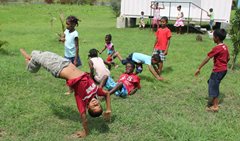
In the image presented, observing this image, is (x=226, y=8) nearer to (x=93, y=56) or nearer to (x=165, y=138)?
(x=93, y=56)

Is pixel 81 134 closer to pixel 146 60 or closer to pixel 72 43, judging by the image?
pixel 72 43

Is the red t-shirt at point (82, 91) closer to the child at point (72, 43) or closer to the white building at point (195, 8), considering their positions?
the child at point (72, 43)

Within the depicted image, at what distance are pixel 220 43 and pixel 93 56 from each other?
8.08 ft

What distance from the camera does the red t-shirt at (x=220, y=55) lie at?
588 cm

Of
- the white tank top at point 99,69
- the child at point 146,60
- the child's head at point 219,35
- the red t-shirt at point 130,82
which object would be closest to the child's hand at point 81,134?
the white tank top at point 99,69

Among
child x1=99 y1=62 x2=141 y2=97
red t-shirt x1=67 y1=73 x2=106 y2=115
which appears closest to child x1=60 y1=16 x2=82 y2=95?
child x1=99 y1=62 x2=141 y2=97

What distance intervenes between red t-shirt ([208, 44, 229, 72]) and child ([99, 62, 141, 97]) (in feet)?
5.78

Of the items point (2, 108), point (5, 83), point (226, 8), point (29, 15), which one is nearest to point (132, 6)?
point (226, 8)

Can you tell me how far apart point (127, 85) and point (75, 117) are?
1.71 m

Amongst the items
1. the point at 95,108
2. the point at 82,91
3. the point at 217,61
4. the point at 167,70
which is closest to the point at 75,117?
the point at 82,91

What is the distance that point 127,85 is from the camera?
691 cm

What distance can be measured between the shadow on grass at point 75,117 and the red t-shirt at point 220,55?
6.83 feet

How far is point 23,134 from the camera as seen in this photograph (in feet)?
16.0

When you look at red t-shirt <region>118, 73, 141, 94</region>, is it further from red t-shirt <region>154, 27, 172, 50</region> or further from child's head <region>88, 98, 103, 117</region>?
child's head <region>88, 98, 103, 117</region>
